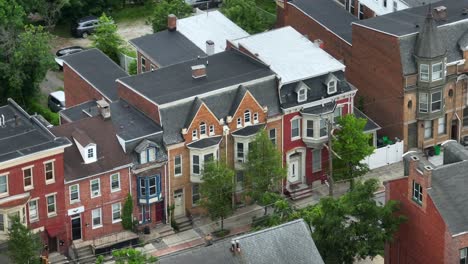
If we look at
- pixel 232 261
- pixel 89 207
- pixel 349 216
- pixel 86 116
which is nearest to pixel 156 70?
pixel 86 116

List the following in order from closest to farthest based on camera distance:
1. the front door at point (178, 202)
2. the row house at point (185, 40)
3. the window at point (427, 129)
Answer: the front door at point (178, 202)
the window at point (427, 129)
the row house at point (185, 40)

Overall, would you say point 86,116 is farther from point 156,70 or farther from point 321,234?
point 321,234

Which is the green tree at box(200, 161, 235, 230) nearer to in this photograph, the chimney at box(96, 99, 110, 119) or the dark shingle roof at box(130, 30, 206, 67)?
the chimney at box(96, 99, 110, 119)

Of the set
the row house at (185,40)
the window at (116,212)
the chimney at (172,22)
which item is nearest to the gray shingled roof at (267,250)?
the window at (116,212)

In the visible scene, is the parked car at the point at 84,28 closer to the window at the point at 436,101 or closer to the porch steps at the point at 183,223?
the porch steps at the point at 183,223

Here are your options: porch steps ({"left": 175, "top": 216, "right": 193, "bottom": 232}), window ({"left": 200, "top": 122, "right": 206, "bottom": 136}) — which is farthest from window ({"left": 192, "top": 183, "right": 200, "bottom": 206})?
window ({"left": 200, "top": 122, "right": 206, "bottom": 136})

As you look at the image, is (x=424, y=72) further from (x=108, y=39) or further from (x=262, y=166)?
(x=108, y=39)

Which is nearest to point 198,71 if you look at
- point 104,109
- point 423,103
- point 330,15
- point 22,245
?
point 104,109
